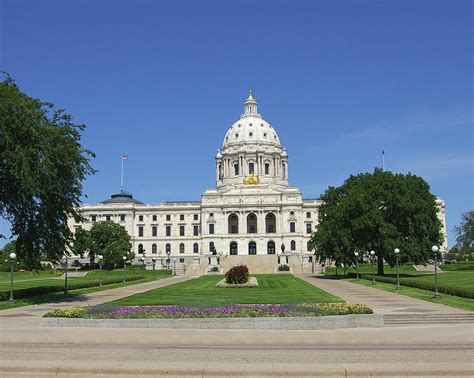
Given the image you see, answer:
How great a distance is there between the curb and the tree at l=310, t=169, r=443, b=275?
152 ft

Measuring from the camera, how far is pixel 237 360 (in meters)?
16.1

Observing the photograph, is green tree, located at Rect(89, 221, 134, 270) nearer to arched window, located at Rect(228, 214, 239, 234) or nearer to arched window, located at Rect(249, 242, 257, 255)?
arched window, located at Rect(249, 242, 257, 255)

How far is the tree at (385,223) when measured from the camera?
229ft

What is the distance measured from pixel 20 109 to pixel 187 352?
2258cm

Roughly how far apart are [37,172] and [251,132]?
13127cm

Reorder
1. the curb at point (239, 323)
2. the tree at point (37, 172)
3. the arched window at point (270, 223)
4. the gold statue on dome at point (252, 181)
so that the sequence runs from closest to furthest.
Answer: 1. the curb at point (239, 323)
2. the tree at point (37, 172)
3. the arched window at point (270, 223)
4. the gold statue on dome at point (252, 181)

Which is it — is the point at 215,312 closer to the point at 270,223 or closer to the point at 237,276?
the point at 237,276

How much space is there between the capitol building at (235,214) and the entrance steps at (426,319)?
10236 centimetres

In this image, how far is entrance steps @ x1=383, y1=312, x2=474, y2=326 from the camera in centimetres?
2595

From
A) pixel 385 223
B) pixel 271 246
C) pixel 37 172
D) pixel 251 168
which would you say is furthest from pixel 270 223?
pixel 37 172

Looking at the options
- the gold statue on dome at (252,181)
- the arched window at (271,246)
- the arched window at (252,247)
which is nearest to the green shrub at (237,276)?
the arched window at (252,247)

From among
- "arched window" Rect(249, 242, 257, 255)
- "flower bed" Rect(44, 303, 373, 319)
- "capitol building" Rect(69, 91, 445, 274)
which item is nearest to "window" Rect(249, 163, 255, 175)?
"capitol building" Rect(69, 91, 445, 274)

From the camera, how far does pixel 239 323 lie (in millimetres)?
23797

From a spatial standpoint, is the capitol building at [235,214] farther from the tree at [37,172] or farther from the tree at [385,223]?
the tree at [37,172]
